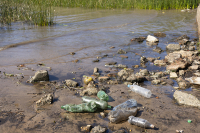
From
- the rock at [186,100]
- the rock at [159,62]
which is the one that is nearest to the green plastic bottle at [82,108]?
the rock at [186,100]

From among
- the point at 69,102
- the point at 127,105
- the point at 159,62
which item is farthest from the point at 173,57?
the point at 69,102

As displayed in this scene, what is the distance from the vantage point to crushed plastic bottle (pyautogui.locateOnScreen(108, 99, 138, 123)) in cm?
254

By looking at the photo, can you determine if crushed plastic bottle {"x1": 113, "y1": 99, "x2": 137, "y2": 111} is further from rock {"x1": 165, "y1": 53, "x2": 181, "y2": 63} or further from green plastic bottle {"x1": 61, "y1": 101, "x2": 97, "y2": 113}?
rock {"x1": 165, "y1": 53, "x2": 181, "y2": 63}

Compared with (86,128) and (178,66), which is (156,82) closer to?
(178,66)

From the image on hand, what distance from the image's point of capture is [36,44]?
712 cm

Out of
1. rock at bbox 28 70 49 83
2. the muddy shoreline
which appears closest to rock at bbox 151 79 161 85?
the muddy shoreline

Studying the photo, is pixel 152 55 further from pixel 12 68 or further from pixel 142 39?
pixel 12 68

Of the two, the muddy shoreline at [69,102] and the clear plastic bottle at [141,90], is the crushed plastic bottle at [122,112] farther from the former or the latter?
the clear plastic bottle at [141,90]

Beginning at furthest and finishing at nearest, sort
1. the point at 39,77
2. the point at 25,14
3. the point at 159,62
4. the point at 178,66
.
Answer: the point at 25,14 < the point at 159,62 < the point at 178,66 < the point at 39,77

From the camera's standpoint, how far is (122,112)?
103 inches

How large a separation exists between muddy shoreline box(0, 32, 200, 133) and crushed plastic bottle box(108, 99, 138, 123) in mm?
68

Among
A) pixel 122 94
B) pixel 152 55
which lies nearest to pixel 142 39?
pixel 152 55

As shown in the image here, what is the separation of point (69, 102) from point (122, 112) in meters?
0.92

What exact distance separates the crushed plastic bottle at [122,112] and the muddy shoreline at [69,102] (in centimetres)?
7
